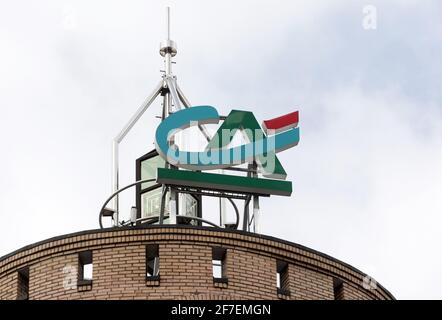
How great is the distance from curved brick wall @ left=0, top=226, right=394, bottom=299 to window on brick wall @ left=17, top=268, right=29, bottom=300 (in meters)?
0.02

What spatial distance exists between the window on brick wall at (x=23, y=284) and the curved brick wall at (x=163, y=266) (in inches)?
0.9

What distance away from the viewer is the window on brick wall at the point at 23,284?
4003cm

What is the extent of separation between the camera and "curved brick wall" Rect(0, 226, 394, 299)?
39.2 m

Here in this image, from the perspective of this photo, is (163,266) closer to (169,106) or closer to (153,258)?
(153,258)

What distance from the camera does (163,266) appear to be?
39.4 m

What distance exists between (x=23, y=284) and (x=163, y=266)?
332 cm

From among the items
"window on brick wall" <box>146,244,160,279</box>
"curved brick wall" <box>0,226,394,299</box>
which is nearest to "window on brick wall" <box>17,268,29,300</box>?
"curved brick wall" <box>0,226,394,299</box>

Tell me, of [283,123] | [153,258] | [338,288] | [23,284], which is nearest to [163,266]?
[153,258]

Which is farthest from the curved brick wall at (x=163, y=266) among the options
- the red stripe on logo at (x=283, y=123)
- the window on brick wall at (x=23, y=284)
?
the red stripe on logo at (x=283, y=123)

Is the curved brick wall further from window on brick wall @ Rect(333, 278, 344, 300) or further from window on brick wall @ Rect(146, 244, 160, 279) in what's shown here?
window on brick wall @ Rect(333, 278, 344, 300)

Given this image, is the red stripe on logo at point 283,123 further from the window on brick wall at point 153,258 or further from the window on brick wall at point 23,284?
the window on brick wall at point 23,284

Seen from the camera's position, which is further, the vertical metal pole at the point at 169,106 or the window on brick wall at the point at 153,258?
the vertical metal pole at the point at 169,106

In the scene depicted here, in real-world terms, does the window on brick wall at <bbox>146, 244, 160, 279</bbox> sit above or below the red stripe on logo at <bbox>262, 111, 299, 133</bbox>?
below
